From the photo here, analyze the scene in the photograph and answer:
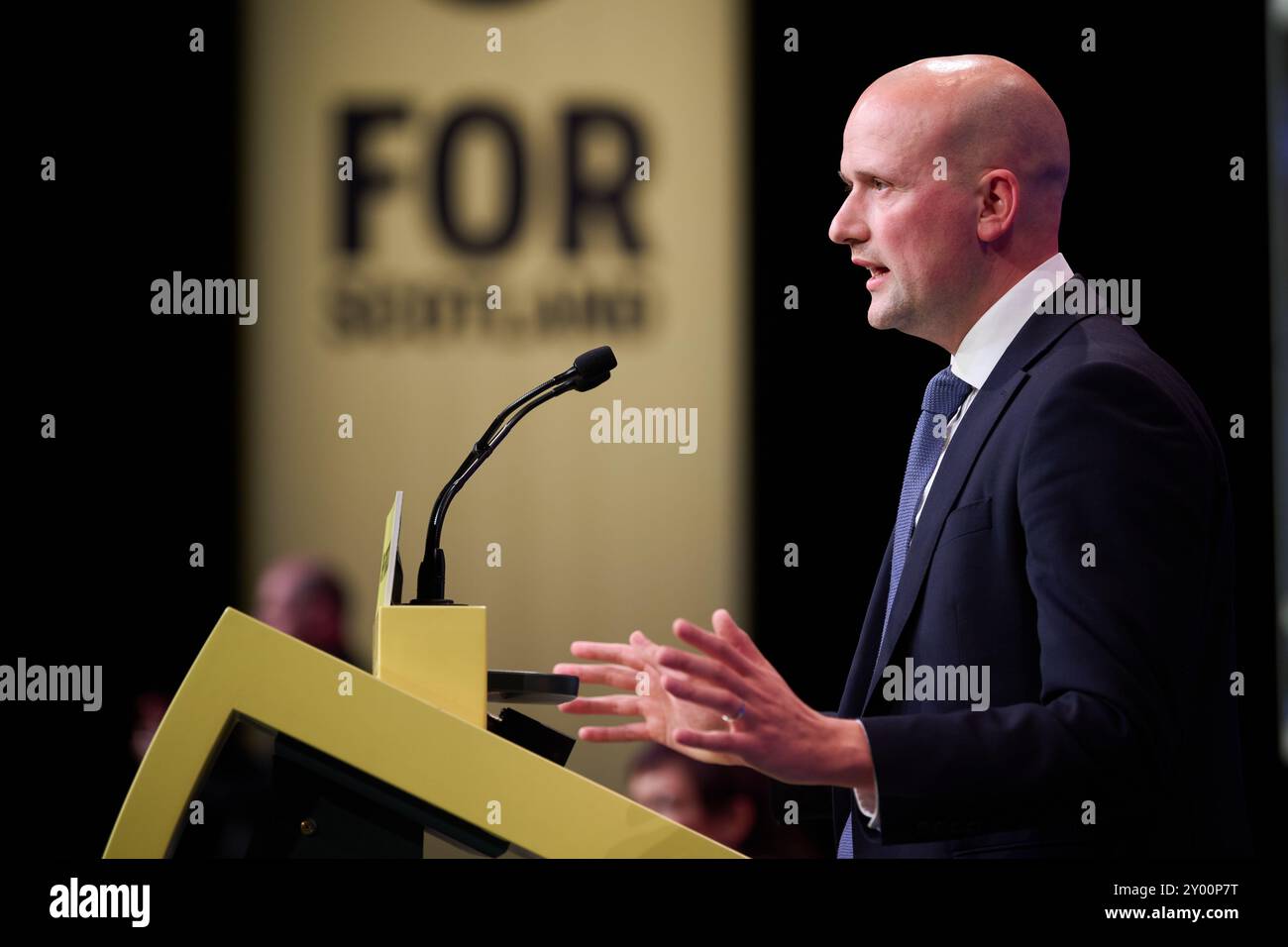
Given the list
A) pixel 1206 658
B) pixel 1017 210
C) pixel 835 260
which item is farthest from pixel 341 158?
pixel 1206 658

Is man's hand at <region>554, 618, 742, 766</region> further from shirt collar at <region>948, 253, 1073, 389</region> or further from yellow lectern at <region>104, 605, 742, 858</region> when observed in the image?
shirt collar at <region>948, 253, 1073, 389</region>

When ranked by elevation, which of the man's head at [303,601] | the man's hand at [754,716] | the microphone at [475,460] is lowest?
the man's head at [303,601]

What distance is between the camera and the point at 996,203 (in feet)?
6.34

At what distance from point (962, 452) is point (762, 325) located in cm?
201

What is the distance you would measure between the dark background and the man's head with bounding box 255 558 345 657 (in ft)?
0.43

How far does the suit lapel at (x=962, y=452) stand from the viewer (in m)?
1.71

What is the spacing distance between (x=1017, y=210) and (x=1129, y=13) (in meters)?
1.80

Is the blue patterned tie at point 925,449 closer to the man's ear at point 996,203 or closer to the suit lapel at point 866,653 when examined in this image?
the suit lapel at point 866,653

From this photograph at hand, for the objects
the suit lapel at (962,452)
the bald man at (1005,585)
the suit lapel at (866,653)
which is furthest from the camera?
the suit lapel at (866,653)

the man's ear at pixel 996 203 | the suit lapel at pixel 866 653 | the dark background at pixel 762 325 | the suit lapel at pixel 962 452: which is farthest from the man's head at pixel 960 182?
the dark background at pixel 762 325

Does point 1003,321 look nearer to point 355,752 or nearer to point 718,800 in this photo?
point 355,752

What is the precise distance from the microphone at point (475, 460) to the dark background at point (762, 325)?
1852mm

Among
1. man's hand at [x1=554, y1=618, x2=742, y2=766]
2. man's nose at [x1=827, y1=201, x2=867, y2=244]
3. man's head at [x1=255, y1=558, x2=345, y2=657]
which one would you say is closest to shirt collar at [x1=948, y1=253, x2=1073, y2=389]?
man's nose at [x1=827, y1=201, x2=867, y2=244]
